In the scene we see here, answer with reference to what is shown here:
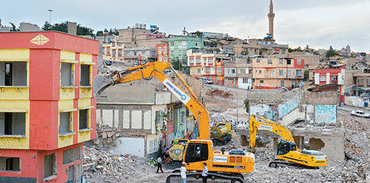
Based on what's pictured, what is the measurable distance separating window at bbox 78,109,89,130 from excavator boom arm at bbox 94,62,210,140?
2127 millimetres

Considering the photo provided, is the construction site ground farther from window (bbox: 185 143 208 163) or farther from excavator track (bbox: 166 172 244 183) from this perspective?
window (bbox: 185 143 208 163)

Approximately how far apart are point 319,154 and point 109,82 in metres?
13.8

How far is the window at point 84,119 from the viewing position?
21594 millimetres

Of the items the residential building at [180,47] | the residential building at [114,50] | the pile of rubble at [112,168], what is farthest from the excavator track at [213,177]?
the residential building at [114,50]

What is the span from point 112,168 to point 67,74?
7223 millimetres

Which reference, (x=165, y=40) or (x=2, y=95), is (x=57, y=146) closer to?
(x=2, y=95)

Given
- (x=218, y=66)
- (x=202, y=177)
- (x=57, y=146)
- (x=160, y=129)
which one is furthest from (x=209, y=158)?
(x=218, y=66)

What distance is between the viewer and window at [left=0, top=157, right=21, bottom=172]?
1948cm

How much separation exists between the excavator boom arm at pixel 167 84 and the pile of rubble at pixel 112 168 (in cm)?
367

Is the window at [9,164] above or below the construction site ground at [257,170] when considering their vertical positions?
above

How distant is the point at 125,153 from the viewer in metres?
31.2

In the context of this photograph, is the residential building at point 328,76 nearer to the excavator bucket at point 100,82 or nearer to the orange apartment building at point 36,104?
the excavator bucket at point 100,82

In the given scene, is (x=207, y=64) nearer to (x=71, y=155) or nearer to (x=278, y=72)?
(x=278, y=72)

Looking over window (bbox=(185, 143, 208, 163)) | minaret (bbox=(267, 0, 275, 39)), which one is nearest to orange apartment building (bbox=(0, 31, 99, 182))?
window (bbox=(185, 143, 208, 163))
